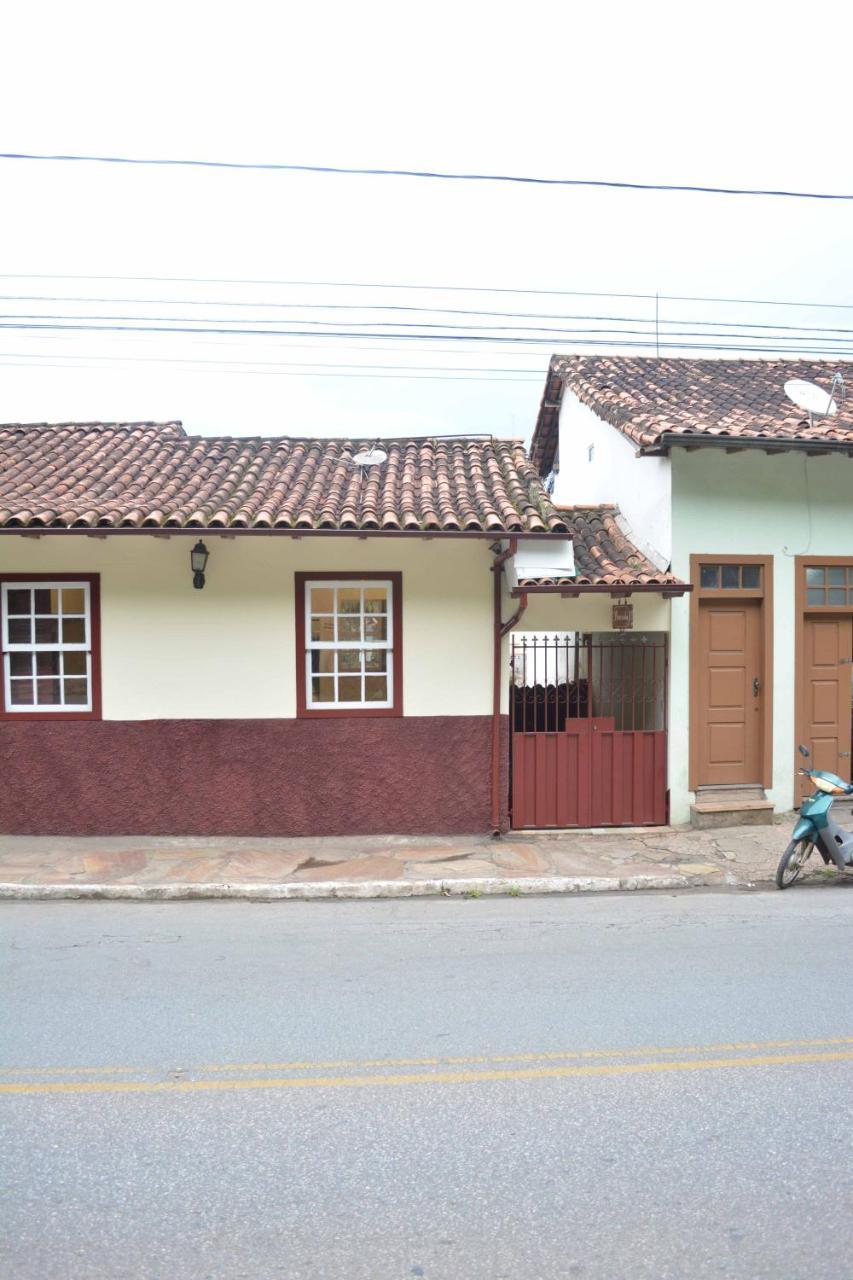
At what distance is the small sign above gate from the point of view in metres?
9.79

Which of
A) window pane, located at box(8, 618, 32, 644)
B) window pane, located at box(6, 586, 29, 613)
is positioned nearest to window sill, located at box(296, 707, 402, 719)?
window pane, located at box(8, 618, 32, 644)

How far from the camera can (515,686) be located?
10.0 m

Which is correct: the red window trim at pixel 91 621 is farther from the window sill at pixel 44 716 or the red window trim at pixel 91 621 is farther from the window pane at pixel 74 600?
the window pane at pixel 74 600

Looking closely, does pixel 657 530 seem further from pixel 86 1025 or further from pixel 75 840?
pixel 86 1025

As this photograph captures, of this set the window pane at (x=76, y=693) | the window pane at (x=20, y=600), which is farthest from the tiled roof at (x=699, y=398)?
the window pane at (x=20, y=600)

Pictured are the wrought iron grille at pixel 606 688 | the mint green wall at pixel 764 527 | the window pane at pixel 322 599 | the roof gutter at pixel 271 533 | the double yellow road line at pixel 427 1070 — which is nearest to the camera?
the double yellow road line at pixel 427 1070

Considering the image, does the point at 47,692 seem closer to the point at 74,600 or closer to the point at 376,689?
the point at 74,600

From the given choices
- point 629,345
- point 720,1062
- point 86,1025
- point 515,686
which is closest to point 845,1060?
point 720,1062

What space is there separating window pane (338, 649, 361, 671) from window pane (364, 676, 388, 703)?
171 mm

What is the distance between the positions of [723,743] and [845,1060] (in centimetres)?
622

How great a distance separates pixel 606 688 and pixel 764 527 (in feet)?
8.21

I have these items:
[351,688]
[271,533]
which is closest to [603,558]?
[351,688]

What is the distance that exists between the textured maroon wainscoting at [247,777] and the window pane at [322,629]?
2.94 feet

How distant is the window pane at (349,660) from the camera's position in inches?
386
